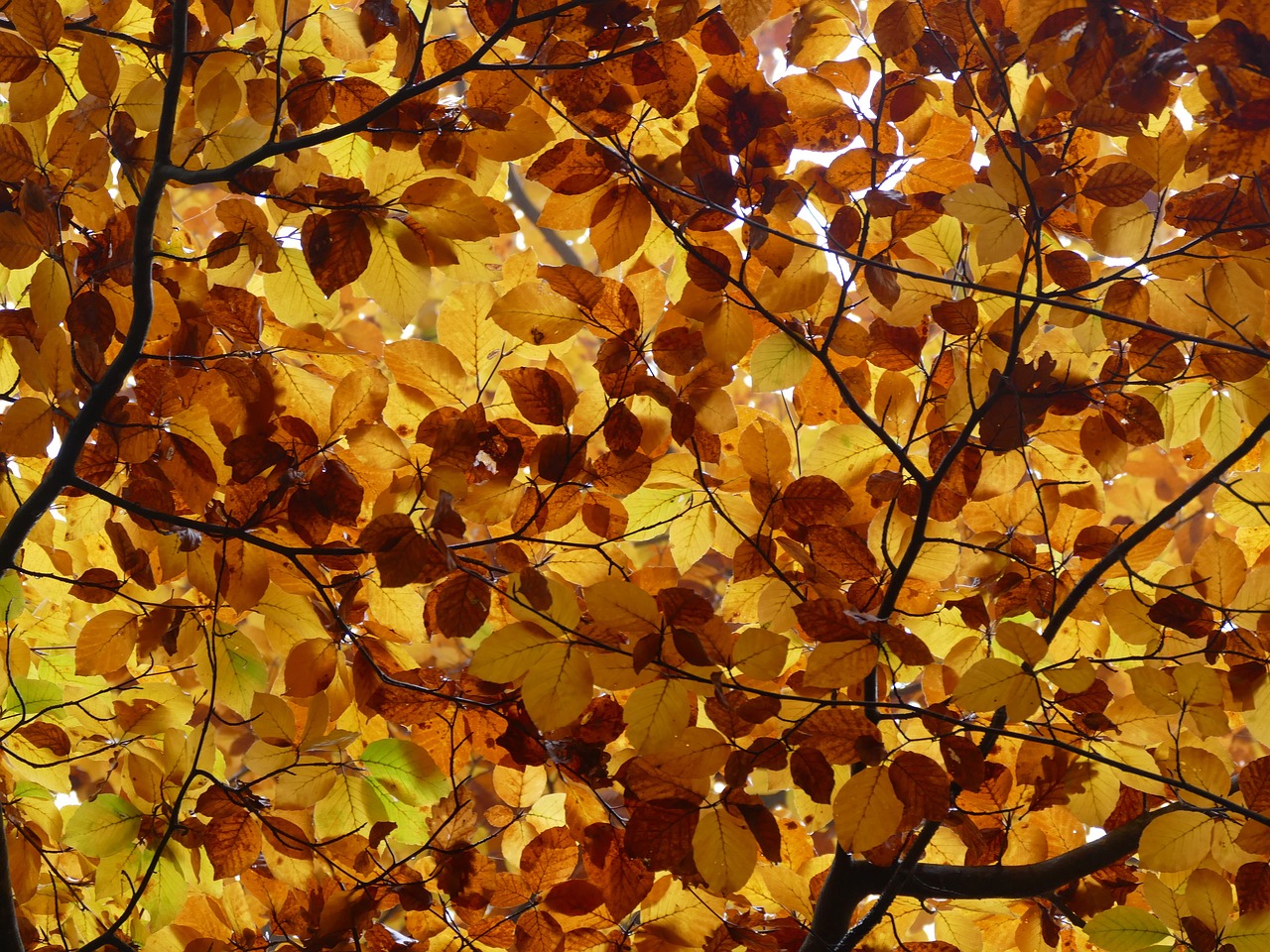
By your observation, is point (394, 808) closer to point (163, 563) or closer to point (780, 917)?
point (163, 563)

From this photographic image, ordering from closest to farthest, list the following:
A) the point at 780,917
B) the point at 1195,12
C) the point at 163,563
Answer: the point at 1195,12, the point at 163,563, the point at 780,917

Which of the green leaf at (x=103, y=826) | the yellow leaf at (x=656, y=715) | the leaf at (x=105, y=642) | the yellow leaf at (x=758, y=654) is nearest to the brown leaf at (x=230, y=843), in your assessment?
the green leaf at (x=103, y=826)

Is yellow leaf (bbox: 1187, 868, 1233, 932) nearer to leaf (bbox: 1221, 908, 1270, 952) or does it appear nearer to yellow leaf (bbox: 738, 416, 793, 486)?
leaf (bbox: 1221, 908, 1270, 952)

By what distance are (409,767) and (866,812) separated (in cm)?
59

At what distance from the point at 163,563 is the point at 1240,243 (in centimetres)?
141

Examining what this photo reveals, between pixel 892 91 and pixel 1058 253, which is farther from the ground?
pixel 892 91

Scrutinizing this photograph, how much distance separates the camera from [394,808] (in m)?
1.31

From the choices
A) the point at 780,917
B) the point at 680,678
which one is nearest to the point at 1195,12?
the point at 680,678

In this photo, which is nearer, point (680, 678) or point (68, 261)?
point (680, 678)

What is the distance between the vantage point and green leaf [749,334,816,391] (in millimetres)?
1245

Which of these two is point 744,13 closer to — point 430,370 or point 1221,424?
point 430,370

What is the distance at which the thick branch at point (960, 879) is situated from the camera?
122cm

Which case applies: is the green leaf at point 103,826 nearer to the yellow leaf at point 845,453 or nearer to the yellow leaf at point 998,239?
the yellow leaf at point 845,453

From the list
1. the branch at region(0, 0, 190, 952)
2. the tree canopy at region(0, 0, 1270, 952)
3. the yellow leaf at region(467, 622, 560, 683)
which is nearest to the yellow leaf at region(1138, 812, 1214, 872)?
the tree canopy at region(0, 0, 1270, 952)
